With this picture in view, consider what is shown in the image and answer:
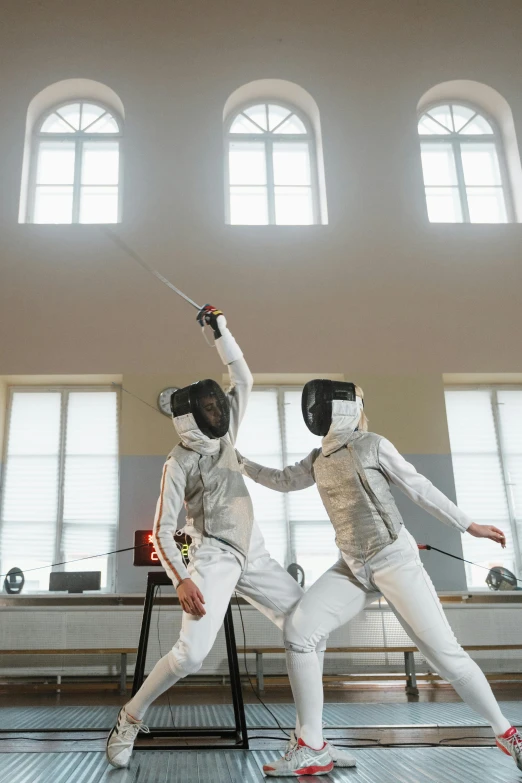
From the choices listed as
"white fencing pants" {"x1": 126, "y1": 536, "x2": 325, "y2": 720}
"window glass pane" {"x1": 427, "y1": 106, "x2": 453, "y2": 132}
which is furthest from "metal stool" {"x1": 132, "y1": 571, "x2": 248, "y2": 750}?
"window glass pane" {"x1": 427, "y1": 106, "x2": 453, "y2": 132}

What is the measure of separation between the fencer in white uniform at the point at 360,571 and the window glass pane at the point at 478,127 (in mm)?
5561

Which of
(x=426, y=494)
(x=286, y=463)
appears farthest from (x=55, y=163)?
(x=426, y=494)

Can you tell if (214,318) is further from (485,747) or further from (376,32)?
(376,32)

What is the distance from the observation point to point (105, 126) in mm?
6883

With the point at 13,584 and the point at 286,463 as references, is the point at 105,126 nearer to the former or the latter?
the point at 286,463

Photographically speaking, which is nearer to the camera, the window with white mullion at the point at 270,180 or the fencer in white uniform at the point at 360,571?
the fencer in white uniform at the point at 360,571

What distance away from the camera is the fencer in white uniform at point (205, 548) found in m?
Result: 2.34

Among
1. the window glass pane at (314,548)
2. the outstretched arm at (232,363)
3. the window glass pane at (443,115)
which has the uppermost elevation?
the window glass pane at (443,115)

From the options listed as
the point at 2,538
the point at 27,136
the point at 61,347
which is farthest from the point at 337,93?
the point at 2,538

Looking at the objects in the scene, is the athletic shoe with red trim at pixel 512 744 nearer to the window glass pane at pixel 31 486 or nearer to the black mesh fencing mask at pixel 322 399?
the black mesh fencing mask at pixel 322 399

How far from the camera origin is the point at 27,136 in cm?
663

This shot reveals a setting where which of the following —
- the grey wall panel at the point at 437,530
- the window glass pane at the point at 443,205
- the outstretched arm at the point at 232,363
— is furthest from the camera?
the window glass pane at the point at 443,205

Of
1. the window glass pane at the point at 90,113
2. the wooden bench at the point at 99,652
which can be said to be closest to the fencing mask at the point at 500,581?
the wooden bench at the point at 99,652

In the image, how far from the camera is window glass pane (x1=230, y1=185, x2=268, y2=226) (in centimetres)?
659
